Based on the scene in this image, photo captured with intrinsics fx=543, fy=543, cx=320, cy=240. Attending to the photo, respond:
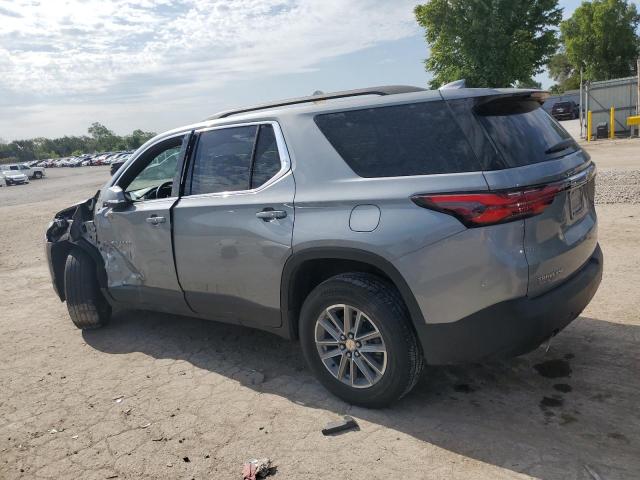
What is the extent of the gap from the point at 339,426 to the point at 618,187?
8.24 meters

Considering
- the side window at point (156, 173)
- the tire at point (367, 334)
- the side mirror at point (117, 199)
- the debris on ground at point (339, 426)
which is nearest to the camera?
the tire at point (367, 334)

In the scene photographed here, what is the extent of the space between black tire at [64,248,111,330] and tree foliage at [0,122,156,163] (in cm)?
11556

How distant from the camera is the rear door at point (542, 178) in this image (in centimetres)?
279

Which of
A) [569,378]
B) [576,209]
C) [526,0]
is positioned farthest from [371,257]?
[526,0]

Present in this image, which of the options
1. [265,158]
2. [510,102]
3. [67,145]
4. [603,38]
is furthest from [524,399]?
[67,145]

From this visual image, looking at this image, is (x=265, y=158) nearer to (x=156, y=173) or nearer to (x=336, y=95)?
(x=336, y=95)

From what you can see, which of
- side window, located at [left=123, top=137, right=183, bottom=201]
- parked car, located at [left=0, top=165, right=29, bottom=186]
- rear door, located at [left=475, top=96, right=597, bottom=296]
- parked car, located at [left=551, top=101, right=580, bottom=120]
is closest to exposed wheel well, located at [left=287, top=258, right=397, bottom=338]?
rear door, located at [left=475, top=96, right=597, bottom=296]

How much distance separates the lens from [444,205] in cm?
280

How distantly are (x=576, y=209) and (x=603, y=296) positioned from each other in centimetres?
209

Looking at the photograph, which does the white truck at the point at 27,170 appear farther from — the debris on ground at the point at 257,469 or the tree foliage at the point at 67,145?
the tree foliage at the point at 67,145

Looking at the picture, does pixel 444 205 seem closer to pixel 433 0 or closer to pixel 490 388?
pixel 490 388

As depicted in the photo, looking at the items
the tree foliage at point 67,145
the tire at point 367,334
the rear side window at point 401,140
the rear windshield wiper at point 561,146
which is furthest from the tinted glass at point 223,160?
the tree foliage at point 67,145

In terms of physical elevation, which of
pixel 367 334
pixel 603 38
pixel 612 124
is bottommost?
pixel 367 334

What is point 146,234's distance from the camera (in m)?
4.43
